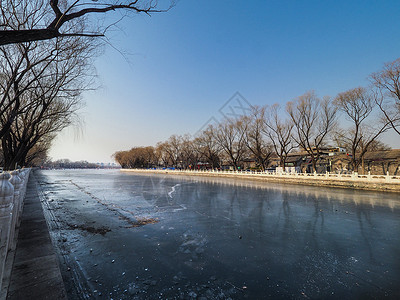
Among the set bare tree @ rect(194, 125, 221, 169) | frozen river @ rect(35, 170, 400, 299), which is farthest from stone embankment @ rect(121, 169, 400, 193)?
bare tree @ rect(194, 125, 221, 169)

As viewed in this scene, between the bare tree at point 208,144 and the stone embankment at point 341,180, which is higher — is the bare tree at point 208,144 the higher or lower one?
the higher one

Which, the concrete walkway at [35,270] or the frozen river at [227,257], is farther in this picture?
the frozen river at [227,257]

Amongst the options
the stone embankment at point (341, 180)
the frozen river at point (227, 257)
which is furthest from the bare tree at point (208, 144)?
the frozen river at point (227, 257)

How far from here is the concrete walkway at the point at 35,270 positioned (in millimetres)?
2203

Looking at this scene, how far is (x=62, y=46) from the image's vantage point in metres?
6.73

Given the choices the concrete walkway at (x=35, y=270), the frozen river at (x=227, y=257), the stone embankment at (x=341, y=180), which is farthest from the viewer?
the stone embankment at (x=341, y=180)

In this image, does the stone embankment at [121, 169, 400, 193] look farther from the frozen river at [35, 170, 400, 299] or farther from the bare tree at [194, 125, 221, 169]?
the bare tree at [194, 125, 221, 169]

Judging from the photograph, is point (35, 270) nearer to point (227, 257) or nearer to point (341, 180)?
point (227, 257)

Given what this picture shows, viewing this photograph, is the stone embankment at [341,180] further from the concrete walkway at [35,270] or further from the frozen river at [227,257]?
the concrete walkway at [35,270]

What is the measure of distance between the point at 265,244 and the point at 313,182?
20460mm

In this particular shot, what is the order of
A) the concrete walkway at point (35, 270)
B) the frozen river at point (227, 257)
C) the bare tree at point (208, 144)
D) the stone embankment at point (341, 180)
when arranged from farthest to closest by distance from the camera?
1. the bare tree at point (208, 144)
2. the stone embankment at point (341, 180)
3. the frozen river at point (227, 257)
4. the concrete walkway at point (35, 270)

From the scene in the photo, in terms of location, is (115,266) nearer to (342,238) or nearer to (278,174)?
(342,238)


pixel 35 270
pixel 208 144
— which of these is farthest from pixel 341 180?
pixel 208 144

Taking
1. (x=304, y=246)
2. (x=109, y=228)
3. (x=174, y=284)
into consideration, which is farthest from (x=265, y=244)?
(x=109, y=228)
